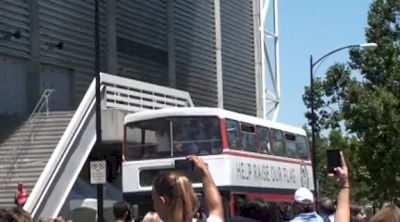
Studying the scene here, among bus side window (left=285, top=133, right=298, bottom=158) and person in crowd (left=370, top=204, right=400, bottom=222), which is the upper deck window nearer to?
bus side window (left=285, top=133, right=298, bottom=158)

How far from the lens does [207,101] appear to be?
157 feet

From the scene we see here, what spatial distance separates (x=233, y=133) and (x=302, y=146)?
668 centimetres

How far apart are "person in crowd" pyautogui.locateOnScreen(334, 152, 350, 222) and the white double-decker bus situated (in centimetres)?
1626

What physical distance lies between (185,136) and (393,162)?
19.4 m

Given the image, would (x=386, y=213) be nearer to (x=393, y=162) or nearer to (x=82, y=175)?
(x=82, y=175)

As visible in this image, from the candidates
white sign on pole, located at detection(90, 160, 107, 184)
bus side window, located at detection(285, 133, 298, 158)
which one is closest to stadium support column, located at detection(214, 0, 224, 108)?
bus side window, located at detection(285, 133, 298, 158)

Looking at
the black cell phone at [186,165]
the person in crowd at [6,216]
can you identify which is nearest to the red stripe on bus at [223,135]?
the black cell phone at [186,165]

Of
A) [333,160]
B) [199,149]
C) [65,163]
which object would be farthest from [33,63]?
[333,160]

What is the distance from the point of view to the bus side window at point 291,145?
1132 inches

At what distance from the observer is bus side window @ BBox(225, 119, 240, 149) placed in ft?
78.3

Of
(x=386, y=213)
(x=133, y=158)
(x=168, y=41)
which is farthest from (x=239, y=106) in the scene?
(x=386, y=213)

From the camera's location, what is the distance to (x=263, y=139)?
26406 mm

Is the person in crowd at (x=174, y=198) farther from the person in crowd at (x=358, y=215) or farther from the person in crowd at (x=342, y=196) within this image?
the person in crowd at (x=358, y=215)

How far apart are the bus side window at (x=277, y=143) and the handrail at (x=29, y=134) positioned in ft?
23.2
